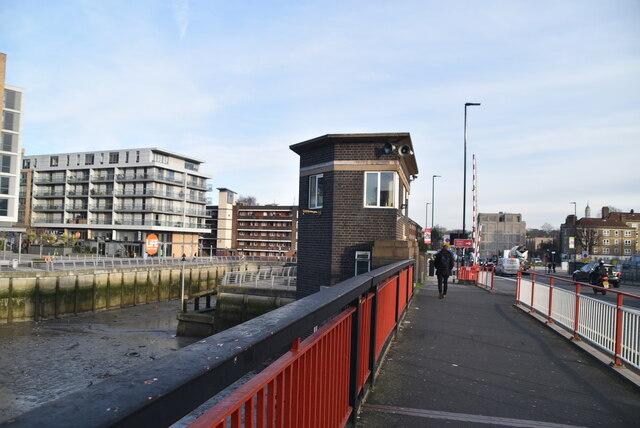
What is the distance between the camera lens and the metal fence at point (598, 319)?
20.1 ft

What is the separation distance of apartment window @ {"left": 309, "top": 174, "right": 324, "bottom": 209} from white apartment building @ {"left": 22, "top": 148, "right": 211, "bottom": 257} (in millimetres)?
55547

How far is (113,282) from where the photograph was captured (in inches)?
1565

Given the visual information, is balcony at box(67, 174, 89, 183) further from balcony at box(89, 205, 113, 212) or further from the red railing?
the red railing

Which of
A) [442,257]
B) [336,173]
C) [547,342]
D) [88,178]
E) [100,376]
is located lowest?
[100,376]

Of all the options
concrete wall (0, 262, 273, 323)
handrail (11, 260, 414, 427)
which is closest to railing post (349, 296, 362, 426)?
handrail (11, 260, 414, 427)

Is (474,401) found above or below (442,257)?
below

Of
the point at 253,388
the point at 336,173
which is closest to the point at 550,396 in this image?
the point at 253,388

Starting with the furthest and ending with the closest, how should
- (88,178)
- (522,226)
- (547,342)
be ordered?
(522,226) → (88,178) → (547,342)

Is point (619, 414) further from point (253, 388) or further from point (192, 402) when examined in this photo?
point (192, 402)

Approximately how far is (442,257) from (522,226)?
96997 mm

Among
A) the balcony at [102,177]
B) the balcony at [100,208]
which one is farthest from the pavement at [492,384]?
the balcony at [102,177]

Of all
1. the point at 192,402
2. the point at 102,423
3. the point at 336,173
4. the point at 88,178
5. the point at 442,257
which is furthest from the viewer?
the point at 88,178

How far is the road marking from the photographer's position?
406cm

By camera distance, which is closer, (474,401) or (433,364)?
(474,401)
